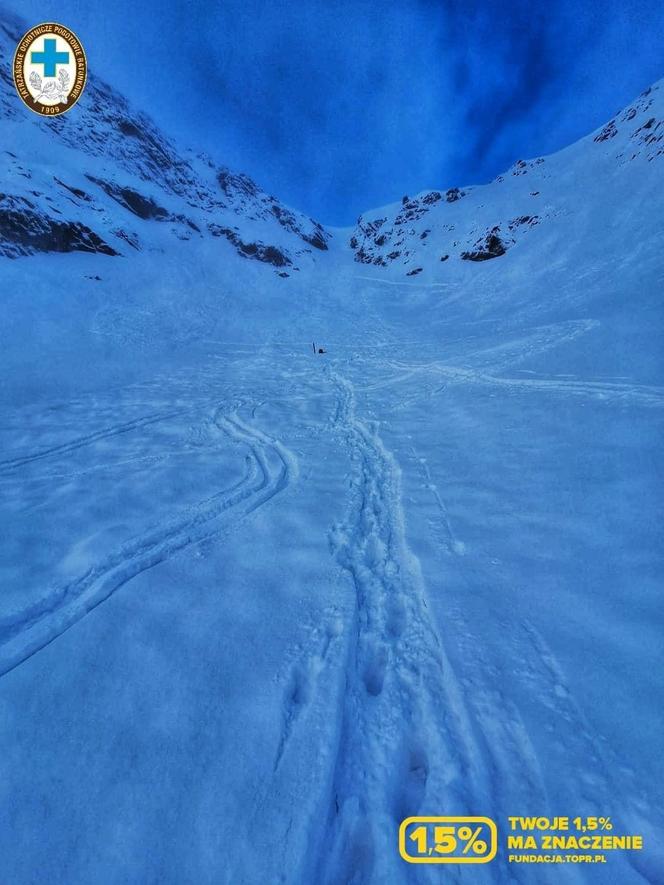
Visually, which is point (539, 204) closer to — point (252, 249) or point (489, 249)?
point (489, 249)

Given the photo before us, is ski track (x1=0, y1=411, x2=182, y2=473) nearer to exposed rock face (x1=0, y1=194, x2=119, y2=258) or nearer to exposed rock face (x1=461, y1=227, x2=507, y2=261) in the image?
exposed rock face (x1=0, y1=194, x2=119, y2=258)

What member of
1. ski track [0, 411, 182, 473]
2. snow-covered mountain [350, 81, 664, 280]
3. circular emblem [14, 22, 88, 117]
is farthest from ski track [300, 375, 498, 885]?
circular emblem [14, 22, 88, 117]

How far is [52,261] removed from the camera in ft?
57.5

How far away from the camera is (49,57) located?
15.1 m

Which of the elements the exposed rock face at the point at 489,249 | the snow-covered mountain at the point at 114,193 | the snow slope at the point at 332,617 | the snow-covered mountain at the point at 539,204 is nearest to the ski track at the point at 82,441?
the snow slope at the point at 332,617

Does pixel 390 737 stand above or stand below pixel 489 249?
below

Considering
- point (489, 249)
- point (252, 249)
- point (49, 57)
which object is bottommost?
point (49, 57)

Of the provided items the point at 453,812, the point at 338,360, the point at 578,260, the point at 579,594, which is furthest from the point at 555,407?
the point at 578,260

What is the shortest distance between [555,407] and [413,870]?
225 inches

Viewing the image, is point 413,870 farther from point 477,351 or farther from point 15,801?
point 477,351

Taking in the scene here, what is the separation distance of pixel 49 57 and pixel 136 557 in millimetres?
24552

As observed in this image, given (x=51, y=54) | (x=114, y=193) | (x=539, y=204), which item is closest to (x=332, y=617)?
(x=51, y=54)

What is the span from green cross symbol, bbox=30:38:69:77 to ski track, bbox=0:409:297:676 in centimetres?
2117

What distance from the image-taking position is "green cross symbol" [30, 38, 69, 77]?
14.6 m
